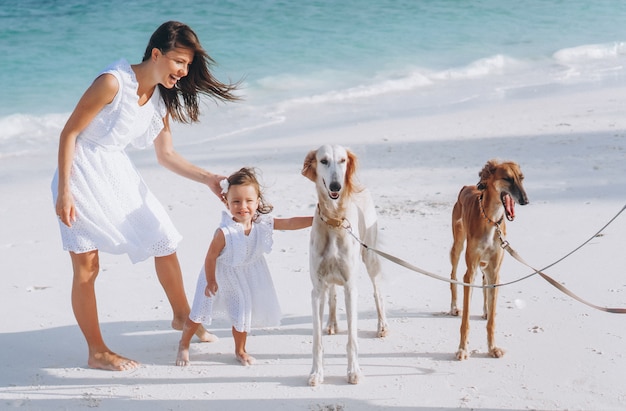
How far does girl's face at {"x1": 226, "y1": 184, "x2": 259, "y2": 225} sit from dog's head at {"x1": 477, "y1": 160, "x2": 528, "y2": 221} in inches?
52.9

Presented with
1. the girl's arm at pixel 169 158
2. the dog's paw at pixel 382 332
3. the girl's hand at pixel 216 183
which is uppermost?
the girl's arm at pixel 169 158

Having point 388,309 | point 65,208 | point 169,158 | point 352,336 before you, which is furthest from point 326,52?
point 352,336

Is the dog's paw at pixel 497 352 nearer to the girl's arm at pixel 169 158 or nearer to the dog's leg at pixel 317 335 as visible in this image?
the dog's leg at pixel 317 335

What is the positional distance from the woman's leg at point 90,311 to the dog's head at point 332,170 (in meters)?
1.49

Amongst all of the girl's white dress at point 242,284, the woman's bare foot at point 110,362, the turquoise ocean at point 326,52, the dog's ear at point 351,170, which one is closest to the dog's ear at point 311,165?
the dog's ear at point 351,170

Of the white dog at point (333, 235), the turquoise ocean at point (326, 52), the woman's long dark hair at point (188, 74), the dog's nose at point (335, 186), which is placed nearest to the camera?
the dog's nose at point (335, 186)

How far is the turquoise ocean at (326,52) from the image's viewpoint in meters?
14.1

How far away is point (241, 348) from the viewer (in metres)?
5.14

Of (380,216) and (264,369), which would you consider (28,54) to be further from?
(264,369)

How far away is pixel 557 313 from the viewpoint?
5.57 m

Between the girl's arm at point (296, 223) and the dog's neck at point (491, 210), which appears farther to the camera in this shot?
the girl's arm at point (296, 223)

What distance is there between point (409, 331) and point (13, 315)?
109 inches

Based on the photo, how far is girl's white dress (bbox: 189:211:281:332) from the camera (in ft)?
16.5

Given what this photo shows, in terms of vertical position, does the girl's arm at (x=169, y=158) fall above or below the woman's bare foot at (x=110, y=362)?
above
